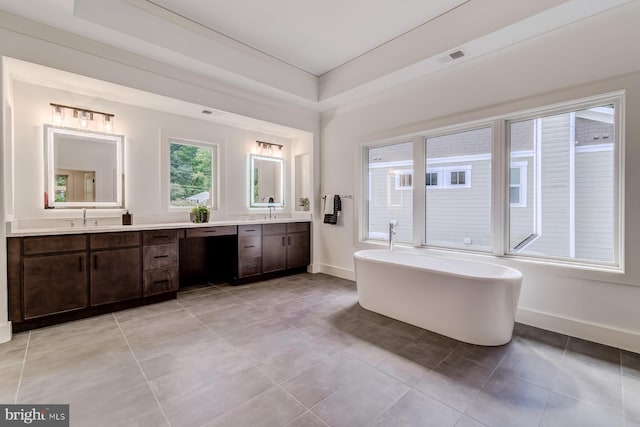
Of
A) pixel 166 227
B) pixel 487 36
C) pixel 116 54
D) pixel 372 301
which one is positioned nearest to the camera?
pixel 487 36

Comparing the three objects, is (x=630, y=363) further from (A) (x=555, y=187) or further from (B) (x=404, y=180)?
(B) (x=404, y=180)

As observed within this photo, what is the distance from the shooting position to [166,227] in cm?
342

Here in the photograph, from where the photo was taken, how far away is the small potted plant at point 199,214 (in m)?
3.96

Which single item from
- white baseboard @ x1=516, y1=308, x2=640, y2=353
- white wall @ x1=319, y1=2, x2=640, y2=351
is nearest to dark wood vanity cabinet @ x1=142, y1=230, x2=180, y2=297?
white wall @ x1=319, y1=2, x2=640, y2=351

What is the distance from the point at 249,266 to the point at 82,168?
2.38 metres

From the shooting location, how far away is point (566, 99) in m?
2.56

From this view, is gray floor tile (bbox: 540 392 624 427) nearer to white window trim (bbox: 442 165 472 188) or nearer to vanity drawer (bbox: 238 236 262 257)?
white window trim (bbox: 442 165 472 188)

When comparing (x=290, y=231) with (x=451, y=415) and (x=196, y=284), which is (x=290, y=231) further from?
(x=451, y=415)

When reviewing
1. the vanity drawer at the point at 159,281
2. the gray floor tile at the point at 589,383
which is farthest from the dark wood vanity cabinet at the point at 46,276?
the gray floor tile at the point at 589,383

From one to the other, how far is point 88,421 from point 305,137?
14.6ft

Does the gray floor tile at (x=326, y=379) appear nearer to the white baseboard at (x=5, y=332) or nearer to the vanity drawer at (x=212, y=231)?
the vanity drawer at (x=212, y=231)

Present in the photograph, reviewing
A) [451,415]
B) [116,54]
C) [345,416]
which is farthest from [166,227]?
[451,415]

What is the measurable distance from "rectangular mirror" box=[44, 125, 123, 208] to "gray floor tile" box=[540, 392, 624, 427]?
4503 millimetres

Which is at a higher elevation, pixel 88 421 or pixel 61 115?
pixel 61 115
